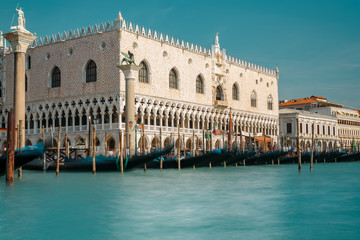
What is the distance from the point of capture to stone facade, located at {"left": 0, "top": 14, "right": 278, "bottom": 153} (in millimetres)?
22547

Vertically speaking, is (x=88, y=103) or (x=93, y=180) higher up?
(x=88, y=103)

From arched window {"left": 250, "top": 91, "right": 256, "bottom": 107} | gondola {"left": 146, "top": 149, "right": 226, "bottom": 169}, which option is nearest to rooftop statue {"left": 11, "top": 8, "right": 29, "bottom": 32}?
gondola {"left": 146, "top": 149, "right": 226, "bottom": 169}

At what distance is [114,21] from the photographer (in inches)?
884

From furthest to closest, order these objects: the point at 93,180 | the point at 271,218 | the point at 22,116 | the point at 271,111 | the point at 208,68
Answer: the point at 271,111 < the point at 208,68 < the point at 22,116 < the point at 93,180 < the point at 271,218

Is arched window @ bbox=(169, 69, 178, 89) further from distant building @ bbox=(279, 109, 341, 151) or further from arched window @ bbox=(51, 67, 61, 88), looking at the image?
distant building @ bbox=(279, 109, 341, 151)

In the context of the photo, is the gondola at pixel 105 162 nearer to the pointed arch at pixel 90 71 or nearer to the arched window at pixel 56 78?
the pointed arch at pixel 90 71

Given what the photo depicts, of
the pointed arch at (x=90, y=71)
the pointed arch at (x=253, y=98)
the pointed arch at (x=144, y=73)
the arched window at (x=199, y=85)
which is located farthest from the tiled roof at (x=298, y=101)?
the pointed arch at (x=90, y=71)

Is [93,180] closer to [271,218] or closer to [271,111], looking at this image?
[271,218]

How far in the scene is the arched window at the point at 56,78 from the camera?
80.3 feet

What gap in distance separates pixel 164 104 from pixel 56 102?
5.30 metres

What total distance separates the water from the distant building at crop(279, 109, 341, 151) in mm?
25690

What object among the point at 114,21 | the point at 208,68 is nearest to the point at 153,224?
the point at 114,21

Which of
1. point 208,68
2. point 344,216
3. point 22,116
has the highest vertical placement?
point 208,68

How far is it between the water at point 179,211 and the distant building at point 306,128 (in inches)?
1011
